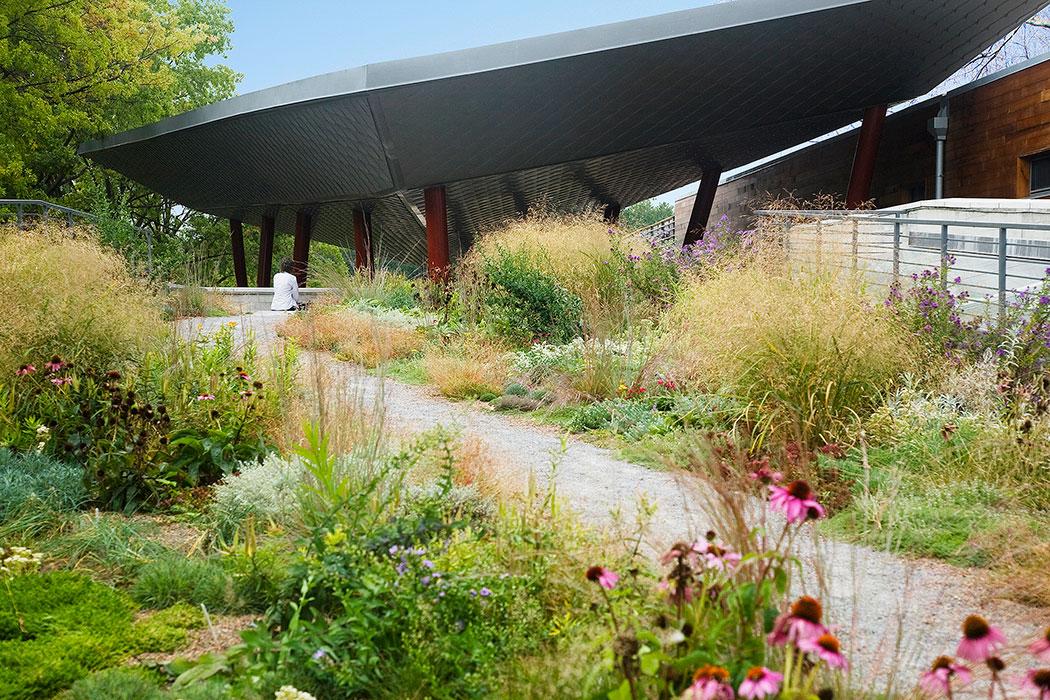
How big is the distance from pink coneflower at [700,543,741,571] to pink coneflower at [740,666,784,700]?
1.40 feet

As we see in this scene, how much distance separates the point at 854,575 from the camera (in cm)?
187

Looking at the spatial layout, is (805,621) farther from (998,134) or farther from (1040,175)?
(998,134)

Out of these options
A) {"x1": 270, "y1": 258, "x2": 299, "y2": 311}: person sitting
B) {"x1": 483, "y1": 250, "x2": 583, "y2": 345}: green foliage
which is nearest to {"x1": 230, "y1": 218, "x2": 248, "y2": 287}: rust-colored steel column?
{"x1": 270, "y1": 258, "x2": 299, "y2": 311}: person sitting

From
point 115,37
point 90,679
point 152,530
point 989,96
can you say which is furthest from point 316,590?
point 115,37

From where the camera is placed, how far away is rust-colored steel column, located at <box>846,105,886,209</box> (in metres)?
14.8

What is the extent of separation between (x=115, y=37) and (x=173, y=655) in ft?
72.9

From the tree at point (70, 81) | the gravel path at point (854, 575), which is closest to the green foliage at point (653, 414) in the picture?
the gravel path at point (854, 575)

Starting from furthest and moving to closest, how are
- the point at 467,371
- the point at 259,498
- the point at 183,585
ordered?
1. the point at 467,371
2. the point at 259,498
3. the point at 183,585

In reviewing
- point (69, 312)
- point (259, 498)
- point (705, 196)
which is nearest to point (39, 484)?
point (259, 498)

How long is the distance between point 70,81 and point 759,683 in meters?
23.5

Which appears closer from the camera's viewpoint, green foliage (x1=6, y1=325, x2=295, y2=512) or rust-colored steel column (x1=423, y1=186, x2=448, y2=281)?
green foliage (x1=6, y1=325, x2=295, y2=512)

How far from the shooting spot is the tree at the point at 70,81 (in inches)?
736

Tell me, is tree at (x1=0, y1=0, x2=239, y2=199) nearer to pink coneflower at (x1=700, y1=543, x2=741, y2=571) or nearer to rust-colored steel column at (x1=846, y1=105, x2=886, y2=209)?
rust-colored steel column at (x1=846, y1=105, x2=886, y2=209)

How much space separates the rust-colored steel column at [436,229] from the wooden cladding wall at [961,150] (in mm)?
5848
